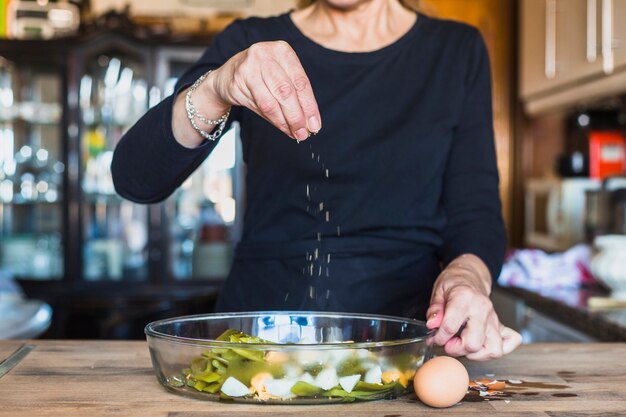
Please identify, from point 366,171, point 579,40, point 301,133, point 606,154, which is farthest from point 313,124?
point 606,154

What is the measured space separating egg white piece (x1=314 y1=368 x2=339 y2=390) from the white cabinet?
2.22 meters

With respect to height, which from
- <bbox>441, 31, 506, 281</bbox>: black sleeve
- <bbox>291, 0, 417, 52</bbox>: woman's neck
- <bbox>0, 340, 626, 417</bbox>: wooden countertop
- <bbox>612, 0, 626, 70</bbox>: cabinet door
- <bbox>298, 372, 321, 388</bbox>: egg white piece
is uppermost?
<bbox>612, 0, 626, 70</bbox>: cabinet door

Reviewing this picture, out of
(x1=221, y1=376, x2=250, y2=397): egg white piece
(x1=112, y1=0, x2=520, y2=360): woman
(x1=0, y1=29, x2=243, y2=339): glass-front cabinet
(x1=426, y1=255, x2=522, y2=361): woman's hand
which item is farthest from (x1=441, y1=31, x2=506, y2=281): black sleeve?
(x1=0, y1=29, x2=243, y2=339): glass-front cabinet

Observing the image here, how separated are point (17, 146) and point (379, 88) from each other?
10.1 feet

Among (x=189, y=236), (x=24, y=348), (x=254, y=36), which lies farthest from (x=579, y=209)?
(x=24, y=348)

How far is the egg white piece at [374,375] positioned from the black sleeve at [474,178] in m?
0.45

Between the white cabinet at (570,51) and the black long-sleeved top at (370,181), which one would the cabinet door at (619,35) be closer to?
the white cabinet at (570,51)

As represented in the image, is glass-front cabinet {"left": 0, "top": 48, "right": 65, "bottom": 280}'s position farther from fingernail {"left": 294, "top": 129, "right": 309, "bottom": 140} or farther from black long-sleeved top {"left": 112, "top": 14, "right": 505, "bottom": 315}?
fingernail {"left": 294, "top": 129, "right": 309, "bottom": 140}

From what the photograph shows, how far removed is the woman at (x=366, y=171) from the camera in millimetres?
1256

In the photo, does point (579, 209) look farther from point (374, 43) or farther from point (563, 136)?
point (374, 43)

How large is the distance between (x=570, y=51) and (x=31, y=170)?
2.49m

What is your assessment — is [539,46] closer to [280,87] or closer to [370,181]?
[370,181]

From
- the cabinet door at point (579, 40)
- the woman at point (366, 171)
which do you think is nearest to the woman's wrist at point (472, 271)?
the woman at point (366, 171)

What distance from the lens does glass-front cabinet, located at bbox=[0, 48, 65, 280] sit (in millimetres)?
3922
